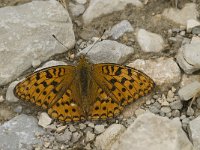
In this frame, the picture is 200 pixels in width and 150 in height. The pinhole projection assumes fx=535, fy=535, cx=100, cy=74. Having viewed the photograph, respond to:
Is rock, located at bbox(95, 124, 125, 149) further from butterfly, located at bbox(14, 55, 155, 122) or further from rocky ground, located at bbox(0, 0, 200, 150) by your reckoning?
butterfly, located at bbox(14, 55, 155, 122)

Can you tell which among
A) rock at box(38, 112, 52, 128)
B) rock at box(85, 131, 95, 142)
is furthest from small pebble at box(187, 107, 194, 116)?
rock at box(38, 112, 52, 128)

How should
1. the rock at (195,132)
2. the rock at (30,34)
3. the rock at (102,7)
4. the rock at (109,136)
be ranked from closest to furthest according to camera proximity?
1. the rock at (195,132)
2. the rock at (109,136)
3. the rock at (30,34)
4. the rock at (102,7)

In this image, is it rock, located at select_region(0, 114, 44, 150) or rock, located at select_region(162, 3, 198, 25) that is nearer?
rock, located at select_region(0, 114, 44, 150)

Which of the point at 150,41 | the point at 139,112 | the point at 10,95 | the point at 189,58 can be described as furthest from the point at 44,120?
the point at 189,58

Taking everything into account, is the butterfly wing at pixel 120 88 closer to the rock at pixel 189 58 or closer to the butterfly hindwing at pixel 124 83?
the butterfly hindwing at pixel 124 83

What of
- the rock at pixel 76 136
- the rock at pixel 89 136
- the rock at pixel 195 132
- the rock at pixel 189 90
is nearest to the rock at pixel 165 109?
the rock at pixel 189 90

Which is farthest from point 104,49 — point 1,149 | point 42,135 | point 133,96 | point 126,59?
point 1,149

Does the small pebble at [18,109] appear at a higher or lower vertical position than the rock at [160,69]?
lower

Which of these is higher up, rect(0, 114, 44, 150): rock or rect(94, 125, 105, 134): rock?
rect(94, 125, 105, 134): rock
